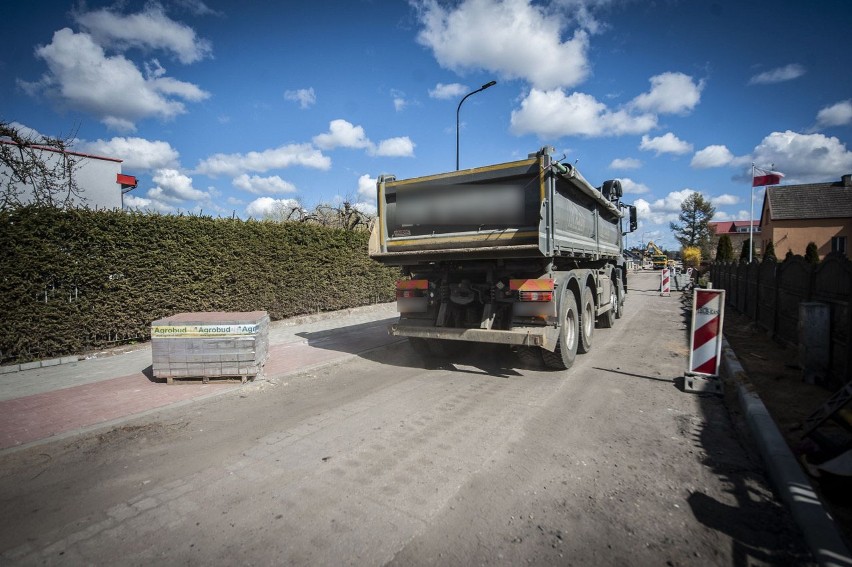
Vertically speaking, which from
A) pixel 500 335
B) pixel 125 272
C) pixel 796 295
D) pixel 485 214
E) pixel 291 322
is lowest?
pixel 291 322

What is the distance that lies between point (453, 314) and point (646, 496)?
4.04 metres

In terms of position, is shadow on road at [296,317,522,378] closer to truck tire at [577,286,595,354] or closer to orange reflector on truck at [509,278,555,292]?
truck tire at [577,286,595,354]

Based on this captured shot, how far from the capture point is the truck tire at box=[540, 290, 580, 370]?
20.3 feet

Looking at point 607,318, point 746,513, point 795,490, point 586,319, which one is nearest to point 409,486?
point 746,513

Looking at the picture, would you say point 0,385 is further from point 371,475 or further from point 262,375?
point 371,475

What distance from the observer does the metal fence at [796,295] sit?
507 cm

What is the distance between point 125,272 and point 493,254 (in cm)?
717

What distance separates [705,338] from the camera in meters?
5.52

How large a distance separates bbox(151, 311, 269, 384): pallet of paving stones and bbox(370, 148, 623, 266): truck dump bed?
240 cm

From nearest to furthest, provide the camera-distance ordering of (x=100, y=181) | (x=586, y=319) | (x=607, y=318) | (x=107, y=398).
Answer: (x=107, y=398)
(x=586, y=319)
(x=607, y=318)
(x=100, y=181)

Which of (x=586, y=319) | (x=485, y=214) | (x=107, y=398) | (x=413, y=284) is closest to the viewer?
Answer: (x=107, y=398)

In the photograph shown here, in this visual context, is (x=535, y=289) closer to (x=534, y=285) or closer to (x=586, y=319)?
(x=534, y=285)

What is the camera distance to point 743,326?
1062cm

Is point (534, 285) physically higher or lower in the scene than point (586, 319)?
higher
